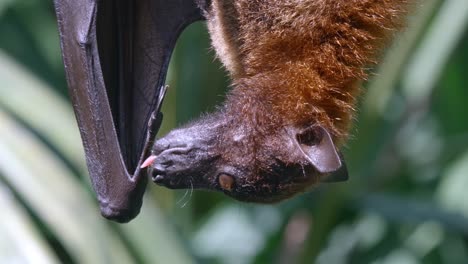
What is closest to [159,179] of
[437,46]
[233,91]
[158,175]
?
[158,175]

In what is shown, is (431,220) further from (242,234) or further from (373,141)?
(242,234)

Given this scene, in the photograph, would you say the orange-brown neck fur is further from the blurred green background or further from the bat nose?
the blurred green background

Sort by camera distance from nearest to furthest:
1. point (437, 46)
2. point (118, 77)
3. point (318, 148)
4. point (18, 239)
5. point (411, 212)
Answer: point (318, 148) → point (18, 239) → point (118, 77) → point (437, 46) → point (411, 212)

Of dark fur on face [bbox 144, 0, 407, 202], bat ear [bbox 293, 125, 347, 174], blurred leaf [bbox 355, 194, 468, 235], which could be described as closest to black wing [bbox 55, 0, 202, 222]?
dark fur on face [bbox 144, 0, 407, 202]

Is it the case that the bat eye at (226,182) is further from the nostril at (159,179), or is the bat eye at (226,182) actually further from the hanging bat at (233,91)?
the nostril at (159,179)

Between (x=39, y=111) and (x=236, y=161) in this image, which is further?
(x=39, y=111)

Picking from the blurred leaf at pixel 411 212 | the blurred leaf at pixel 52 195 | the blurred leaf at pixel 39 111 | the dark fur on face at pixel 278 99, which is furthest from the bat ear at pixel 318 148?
the blurred leaf at pixel 411 212

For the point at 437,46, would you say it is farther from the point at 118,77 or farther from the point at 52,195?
the point at 52,195
